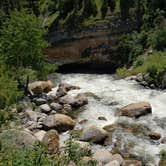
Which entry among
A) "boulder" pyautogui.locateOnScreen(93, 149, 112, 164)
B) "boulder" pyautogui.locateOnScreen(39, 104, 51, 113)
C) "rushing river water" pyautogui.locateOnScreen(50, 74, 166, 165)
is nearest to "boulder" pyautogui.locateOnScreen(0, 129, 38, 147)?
"boulder" pyautogui.locateOnScreen(93, 149, 112, 164)

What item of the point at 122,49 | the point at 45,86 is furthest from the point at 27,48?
the point at 122,49

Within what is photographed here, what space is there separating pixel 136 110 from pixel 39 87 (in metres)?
13.7

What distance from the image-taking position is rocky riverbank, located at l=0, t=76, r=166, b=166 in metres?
28.9

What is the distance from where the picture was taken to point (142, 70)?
50.4 metres

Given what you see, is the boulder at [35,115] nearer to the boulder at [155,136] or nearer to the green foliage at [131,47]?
the boulder at [155,136]

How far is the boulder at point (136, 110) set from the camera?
3731 centimetres

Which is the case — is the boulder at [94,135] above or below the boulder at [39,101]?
above

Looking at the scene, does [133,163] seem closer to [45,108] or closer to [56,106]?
[45,108]

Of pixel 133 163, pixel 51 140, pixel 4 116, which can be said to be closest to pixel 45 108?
pixel 4 116

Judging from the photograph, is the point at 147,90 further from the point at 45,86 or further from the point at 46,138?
the point at 46,138

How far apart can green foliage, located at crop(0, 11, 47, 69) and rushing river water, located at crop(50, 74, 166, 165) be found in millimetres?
6590

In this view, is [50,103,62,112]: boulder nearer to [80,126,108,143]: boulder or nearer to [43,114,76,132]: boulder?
[43,114,76,132]: boulder

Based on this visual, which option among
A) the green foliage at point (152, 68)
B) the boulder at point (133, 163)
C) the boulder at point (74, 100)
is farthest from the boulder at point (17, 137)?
the green foliage at point (152, 68)

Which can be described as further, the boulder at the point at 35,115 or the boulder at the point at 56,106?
the boulder at the point at 56,106
